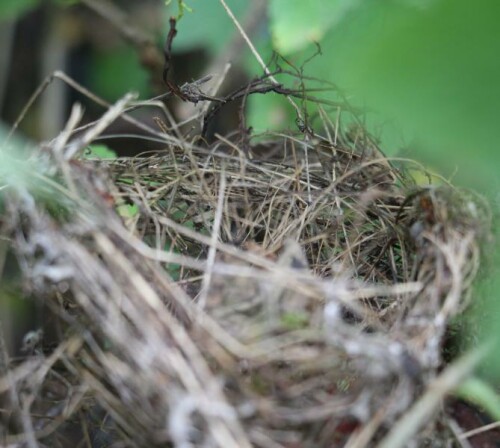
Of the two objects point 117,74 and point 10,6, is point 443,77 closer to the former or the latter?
point 10,6

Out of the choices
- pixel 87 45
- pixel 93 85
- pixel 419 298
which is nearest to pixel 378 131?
pixel 419 298

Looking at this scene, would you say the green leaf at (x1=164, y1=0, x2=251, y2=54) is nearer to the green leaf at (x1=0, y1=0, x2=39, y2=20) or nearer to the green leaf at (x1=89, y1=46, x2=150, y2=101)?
the green leaf at (x1=0, y1=0, x2=39, y2=20)

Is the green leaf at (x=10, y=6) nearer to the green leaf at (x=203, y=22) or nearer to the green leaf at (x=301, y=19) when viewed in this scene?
the green leaf at (x=203, y=22)

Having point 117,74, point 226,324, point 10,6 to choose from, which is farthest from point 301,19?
point 117,74

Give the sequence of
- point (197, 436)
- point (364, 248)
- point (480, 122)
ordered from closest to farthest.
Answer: point (480, 122) < point (197, 436) < point (364, 248)

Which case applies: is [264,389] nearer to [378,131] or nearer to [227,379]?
[227,379]
